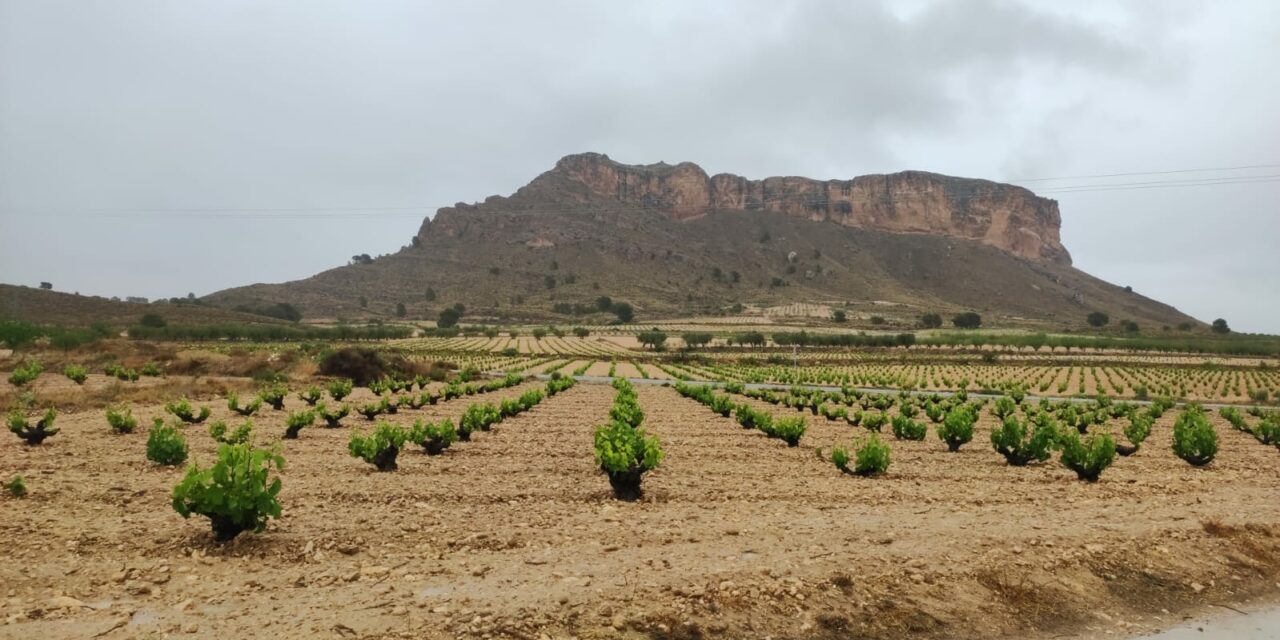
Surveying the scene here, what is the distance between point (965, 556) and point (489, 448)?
13048 mm

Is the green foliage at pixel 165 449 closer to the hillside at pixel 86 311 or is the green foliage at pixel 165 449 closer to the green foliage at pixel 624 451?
the green foliage at pixel 624 451

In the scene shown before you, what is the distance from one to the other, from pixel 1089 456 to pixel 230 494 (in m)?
15.3

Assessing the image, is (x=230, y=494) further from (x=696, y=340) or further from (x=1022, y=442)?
(x=696, y=340)

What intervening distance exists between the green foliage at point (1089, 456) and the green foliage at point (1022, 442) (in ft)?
6.73

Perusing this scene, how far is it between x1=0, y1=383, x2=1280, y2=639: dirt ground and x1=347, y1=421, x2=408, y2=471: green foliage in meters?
0.41

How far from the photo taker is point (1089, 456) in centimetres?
1480

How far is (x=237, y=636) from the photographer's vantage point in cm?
632

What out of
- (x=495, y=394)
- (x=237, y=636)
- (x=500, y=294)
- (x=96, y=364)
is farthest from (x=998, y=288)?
(x=237, y=636)

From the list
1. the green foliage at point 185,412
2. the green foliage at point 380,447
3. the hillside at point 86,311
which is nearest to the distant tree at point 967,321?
the hillside at point 86,311

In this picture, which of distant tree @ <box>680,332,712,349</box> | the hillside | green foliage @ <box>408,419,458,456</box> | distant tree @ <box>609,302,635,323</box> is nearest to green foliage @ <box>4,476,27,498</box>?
green foliage @ <box>408,419,458,456</box>

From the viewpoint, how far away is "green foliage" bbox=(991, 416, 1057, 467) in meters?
17.3

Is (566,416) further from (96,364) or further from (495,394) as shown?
(96,364)

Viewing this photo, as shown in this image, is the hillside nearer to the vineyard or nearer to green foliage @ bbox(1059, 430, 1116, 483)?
the vineyard

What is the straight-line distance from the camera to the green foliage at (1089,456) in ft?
47.6
